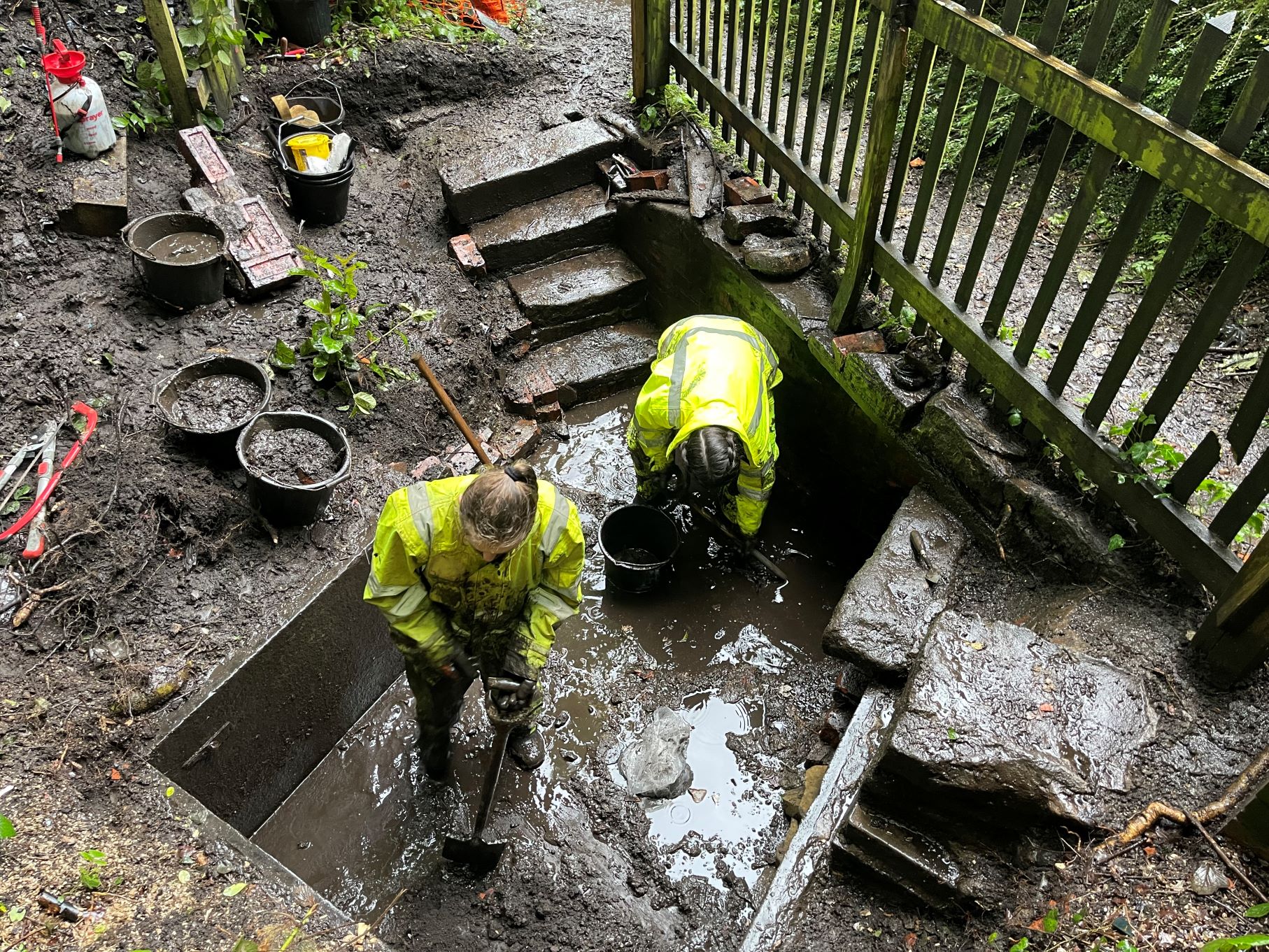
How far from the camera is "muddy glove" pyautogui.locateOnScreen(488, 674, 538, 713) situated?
11.7 feet

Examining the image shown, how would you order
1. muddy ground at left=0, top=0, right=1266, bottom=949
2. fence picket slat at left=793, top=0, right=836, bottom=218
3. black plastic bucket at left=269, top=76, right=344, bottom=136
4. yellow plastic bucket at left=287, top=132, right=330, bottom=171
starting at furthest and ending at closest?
1. black plastic bucket at left=269, top=76, right=344, bottom=136
2. yellow plastic bucket at left=287, top=132, right=330, bottom=171
3. fence picket slat at left=793, top=0, right=836, bottom=218
4. muddy ground at left=0, top=0, right=1266, bottom=949

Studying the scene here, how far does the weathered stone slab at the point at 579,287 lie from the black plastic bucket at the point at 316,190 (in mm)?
1339

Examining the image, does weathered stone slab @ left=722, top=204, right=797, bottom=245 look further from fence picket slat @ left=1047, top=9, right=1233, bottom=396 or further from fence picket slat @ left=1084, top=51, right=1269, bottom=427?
fence picket slat @ left=1084, top=51, right=1269, bottom=427

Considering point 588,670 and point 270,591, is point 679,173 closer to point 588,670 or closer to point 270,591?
point 588,670

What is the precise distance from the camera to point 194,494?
4.12 metres

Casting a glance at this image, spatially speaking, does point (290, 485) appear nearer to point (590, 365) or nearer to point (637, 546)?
point (637, 546)

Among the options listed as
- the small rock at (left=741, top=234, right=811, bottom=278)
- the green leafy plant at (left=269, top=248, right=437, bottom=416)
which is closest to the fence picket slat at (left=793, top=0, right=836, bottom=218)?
the small rock at (left=741, top=234, right=811, bottom=278)

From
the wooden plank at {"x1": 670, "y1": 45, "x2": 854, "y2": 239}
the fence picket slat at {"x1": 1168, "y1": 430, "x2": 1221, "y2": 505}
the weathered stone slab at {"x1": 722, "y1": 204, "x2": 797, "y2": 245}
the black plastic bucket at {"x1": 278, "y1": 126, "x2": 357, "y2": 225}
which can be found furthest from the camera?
the black plastic bucket at {"x1": 278, "y1": 126, "x2": 357, "y2": 225}

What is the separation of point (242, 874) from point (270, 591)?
1.42m

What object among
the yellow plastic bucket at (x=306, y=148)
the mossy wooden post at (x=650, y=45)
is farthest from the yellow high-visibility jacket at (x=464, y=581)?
the mossy wooden post at (x=650, y=45)

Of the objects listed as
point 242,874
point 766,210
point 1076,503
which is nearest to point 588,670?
point 242,874

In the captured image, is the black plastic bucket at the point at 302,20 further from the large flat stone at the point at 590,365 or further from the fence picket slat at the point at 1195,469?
the fence picket slat at the point at 1195,469

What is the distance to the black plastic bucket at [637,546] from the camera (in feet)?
15.7

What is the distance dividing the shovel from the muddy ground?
0.11 m
